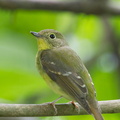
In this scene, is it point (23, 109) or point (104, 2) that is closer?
point (23, 109)

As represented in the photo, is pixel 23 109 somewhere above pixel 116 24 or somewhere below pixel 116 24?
above

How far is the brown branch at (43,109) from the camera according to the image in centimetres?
613

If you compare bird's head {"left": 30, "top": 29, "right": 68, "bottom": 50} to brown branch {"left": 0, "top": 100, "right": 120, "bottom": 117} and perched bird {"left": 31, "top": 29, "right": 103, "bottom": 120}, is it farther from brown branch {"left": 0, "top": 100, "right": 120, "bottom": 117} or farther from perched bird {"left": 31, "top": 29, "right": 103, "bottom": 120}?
brown branch {"left": 0, "top": 100, "right": 120, "bottom": 117}

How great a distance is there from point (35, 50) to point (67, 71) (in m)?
1.82

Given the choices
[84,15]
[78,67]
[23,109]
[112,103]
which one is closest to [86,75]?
[78,67]

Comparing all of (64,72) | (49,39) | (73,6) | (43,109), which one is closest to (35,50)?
(73,6)

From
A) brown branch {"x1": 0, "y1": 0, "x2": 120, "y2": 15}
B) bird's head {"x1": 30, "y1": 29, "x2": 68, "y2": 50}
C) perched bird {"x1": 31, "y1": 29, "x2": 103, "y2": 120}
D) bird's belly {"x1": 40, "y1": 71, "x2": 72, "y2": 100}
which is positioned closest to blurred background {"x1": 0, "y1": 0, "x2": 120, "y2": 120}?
brown branch {"x1": 0, "y1": 0, "x2": 120, "y2": 15}

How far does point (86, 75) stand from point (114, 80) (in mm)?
1509

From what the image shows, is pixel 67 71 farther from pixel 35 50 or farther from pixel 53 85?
pixel 35 50

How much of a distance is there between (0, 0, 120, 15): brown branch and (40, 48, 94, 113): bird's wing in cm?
108

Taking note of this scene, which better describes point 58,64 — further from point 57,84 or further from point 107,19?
point 107,19

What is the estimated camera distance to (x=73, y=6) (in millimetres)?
8570

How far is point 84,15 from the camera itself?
28.4 ft

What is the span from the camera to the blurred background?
8055mm
